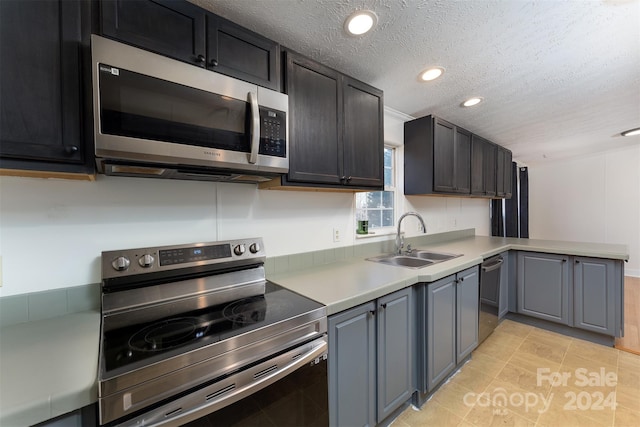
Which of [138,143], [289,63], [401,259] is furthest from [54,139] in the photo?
[401,259]

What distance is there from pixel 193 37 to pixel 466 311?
247 cm

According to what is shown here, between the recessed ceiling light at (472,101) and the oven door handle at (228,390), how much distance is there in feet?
7.93

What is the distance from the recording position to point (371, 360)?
4.51ft

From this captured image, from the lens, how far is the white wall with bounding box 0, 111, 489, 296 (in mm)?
1029

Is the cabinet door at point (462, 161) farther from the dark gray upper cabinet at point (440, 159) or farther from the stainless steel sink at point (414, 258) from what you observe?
the stainless steel sink at point (414, 258)

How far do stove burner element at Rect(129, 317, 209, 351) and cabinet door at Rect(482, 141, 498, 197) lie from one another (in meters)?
3.57

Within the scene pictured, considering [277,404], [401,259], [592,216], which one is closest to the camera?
[277,404]

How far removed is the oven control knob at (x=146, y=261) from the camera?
1143mm

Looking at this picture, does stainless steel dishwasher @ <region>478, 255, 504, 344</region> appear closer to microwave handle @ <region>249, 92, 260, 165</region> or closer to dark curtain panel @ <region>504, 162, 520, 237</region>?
microwave handle @ <region>249, 92, 260, 165</region>

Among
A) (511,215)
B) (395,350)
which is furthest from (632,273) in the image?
(395,350)

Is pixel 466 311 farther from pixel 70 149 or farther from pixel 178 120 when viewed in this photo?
pixel 70 149

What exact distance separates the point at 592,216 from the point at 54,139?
24.2ft

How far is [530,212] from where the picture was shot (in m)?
5.68

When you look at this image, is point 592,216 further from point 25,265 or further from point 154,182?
point 25,265
